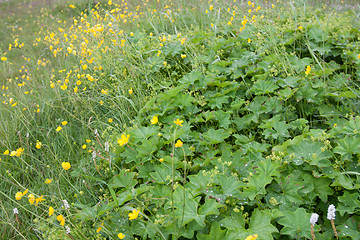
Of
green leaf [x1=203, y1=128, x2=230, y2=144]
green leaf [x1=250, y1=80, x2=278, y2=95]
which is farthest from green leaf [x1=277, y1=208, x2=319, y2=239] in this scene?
green leaf [x1=250, y1=80, x2=278, y2=95]

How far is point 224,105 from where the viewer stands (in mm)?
2318

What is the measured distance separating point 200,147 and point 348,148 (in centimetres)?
91

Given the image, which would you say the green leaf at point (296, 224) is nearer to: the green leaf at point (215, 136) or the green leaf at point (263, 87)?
the green leaf at point (215, 136)

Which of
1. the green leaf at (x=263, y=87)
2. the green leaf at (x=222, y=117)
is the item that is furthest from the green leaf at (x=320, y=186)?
the green leaf at (x=263, y=87)

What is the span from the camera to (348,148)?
5.13 feet

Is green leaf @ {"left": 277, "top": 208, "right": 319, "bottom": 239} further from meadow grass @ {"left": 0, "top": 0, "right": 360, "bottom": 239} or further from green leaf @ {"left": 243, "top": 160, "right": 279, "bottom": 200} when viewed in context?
green leaf @ {"left": 243, "top": 160, "right": 279, "bottom": 200}

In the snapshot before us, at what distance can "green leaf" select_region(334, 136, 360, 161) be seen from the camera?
154 centimetres

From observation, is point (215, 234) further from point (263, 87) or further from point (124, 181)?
point (263, 87)

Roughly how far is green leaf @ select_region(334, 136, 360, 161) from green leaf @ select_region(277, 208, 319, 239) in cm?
47

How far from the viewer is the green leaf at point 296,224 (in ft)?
4.23

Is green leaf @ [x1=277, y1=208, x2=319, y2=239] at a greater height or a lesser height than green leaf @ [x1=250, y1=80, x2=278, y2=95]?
lesser

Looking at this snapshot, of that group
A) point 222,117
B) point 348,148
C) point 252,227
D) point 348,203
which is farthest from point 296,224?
point 222,117

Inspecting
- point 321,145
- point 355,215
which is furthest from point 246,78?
point 355,215

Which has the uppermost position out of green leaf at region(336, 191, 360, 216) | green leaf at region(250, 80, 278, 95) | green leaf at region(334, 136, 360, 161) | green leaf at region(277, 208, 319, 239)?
green leaf at region(250, 80, 278, 95)
